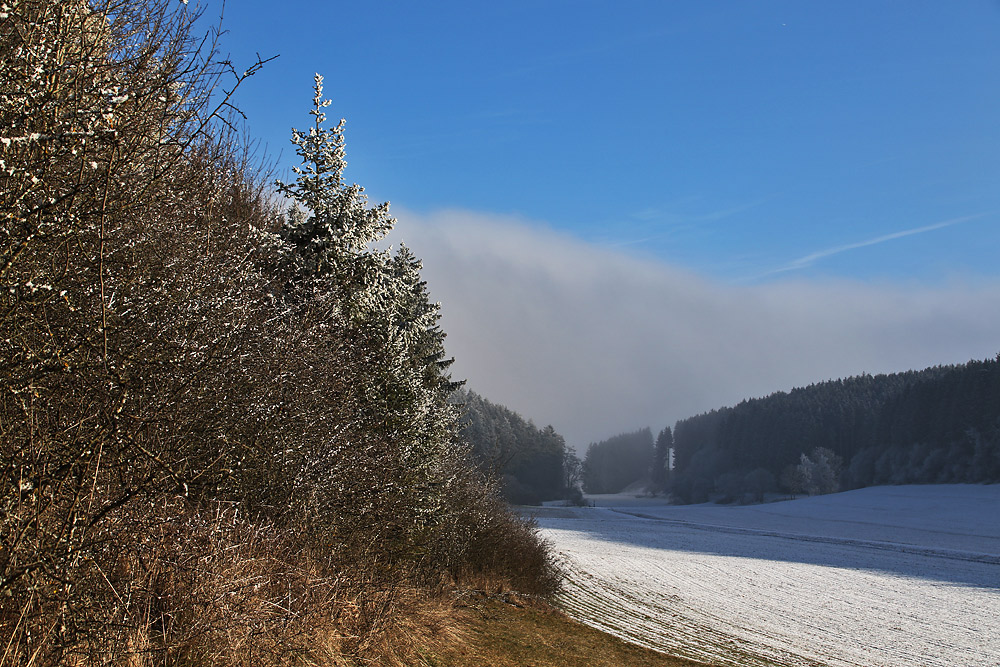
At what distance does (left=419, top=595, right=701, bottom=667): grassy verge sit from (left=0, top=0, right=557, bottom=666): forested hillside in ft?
2.43

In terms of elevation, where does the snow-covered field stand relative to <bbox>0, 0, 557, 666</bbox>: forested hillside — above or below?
below

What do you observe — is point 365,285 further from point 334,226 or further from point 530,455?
point 530,455

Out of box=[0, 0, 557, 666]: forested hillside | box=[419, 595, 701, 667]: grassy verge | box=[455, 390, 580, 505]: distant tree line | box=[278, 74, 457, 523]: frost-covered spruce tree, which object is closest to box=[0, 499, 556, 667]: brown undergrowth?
box=[0, 0, 557, 666]: forested hillside

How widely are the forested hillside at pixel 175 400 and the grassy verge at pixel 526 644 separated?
0.74 metres

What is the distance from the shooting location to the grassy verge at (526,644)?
8.63 m

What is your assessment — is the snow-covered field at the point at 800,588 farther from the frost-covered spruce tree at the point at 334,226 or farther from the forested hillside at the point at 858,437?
the forested hillside at the point at 858,437

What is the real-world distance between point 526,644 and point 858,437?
11340cm

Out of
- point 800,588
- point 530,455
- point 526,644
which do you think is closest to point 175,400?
point 526,644

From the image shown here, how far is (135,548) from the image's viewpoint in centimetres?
484

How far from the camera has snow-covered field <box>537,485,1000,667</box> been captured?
16672 mm

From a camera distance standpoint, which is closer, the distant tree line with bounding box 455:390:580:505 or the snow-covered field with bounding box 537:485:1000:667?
the snow-covered field with bounding box 537:485:1000:667

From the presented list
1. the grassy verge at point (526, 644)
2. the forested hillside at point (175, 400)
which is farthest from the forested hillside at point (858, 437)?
the forested hillside at point (175, 400)

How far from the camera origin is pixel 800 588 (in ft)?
92.1

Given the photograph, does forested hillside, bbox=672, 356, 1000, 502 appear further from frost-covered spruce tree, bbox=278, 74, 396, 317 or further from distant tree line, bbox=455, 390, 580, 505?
frost-covered spruce tree, bbox=278, 74, 396, 317
